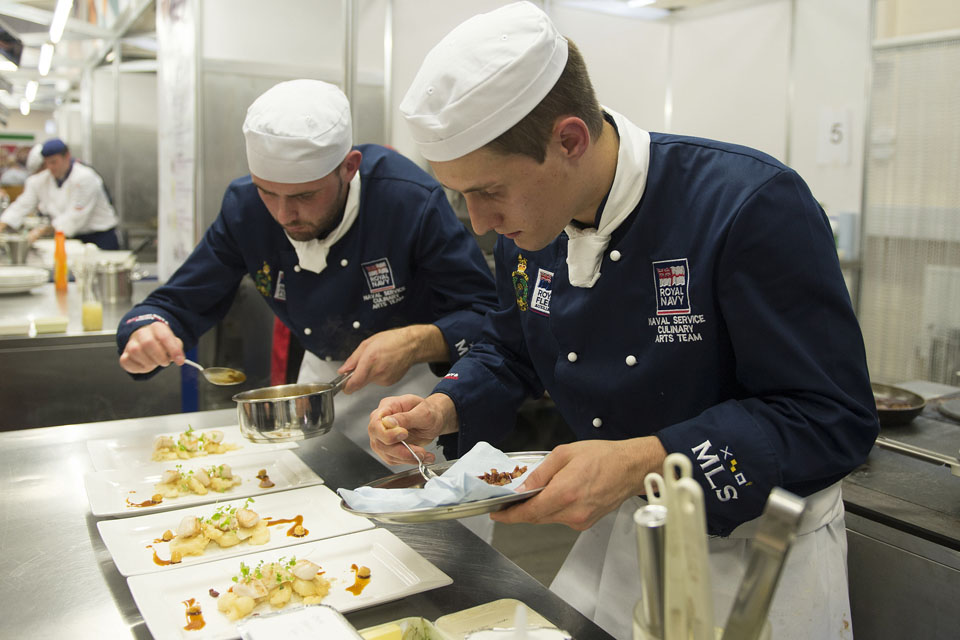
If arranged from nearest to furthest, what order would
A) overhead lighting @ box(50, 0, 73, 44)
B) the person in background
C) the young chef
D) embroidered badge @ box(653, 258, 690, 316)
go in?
1. the young chef
2. embroidered badge @ box(653, 258, 690, 316)
3. overhead lighting @ box(50, 0, 73, 44)
4. the person in background

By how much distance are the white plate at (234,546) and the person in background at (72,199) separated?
18.7 ft

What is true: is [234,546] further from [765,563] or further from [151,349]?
[765,563]

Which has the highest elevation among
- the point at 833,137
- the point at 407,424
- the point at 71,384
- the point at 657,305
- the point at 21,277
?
the point at 833,137

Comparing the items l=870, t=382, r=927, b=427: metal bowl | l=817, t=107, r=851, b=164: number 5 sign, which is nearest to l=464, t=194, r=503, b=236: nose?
l=870, t=382, r=927, b=427: metal bowl

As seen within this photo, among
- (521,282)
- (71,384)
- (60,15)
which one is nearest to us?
(521,282)

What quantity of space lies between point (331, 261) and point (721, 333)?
1.23 meters

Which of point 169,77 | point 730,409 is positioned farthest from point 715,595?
point 169,77

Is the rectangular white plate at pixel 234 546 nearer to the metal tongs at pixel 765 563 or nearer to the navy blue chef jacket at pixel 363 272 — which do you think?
the navy blue chef jacket at pixel 363 272

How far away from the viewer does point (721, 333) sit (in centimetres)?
124

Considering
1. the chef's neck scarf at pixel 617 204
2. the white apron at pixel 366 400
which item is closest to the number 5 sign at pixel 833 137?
the white apron at pixel 366 400

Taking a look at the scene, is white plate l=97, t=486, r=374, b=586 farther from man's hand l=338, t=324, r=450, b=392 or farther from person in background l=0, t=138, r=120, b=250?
person in background l=0, t=138, r=120, b=250

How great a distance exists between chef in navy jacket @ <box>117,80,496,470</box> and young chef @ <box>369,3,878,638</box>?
701 mm

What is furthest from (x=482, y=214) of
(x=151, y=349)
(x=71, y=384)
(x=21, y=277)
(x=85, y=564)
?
(x=21, y=277)

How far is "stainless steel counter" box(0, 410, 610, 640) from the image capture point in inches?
42.6
